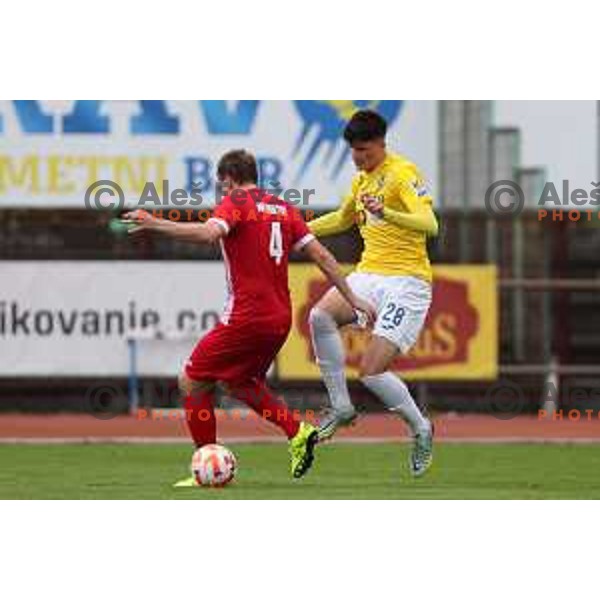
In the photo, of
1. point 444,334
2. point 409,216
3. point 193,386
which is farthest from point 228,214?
point 444,334

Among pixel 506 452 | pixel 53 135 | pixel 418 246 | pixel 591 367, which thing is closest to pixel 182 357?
pixel 53 135

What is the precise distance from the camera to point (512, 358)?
26.6 m

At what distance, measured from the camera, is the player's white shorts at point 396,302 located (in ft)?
45.1

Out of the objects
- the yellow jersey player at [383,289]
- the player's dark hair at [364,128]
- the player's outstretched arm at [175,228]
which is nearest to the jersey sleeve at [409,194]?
the yellow jersey player at [383,289]

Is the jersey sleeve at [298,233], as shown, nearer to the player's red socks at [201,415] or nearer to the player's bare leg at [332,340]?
the player's bare leg at [332,340]

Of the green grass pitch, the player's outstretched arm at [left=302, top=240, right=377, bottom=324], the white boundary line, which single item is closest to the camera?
the green grass pitch

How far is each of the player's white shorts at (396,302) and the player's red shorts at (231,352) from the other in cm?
88

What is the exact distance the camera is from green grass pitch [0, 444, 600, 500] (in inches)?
494

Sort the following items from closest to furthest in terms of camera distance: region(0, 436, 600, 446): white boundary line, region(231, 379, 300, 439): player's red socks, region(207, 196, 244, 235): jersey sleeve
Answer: region(207, 196, 244, 235): jersey sleeve → region(231, 379, 300, 439): player's red socks → region(0, 436, 600, 446): white boundary line

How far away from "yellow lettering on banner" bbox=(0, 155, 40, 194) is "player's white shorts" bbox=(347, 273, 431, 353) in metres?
12.4

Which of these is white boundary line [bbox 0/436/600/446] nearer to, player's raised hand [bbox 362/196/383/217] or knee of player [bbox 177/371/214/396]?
knee of player [bbox 177/371/214/396]

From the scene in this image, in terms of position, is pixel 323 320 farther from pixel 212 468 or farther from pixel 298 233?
pixel 212 468

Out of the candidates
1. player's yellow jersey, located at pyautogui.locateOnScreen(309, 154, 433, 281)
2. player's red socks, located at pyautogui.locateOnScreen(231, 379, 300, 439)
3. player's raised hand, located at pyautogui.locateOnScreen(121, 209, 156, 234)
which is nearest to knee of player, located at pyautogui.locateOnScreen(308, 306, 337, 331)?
player's yellow jersey, located at pyautogui.locateOnScreen(309, 154, 433, 281)

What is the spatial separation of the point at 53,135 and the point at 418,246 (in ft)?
40.8
